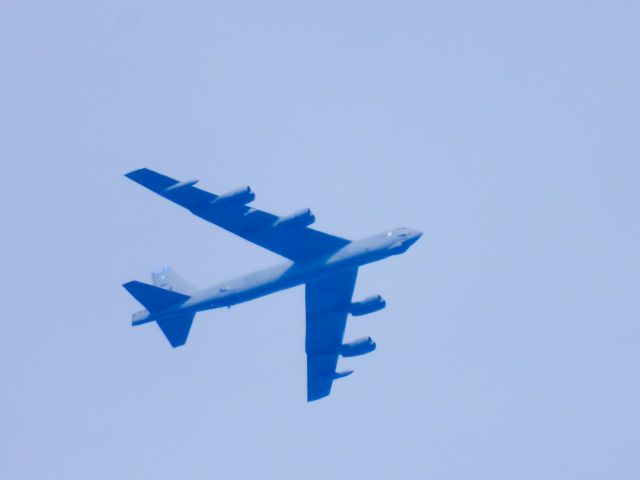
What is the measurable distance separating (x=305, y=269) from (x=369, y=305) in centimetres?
518

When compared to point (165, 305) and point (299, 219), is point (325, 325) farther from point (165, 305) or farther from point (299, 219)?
point (165, 305)

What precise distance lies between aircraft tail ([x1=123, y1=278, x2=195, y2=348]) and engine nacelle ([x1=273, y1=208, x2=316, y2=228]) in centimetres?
720

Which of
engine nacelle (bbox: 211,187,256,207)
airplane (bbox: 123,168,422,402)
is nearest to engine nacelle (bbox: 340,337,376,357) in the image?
airplane (bbox: 123,168,422,402)

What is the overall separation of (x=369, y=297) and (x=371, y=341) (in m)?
3.45

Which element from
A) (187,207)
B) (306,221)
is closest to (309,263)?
(306,221)

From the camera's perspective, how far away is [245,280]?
57000 mm

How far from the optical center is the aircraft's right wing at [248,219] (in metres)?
54.9

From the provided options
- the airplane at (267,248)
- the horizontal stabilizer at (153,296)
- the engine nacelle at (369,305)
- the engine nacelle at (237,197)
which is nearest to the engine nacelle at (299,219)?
the airplane at (267,248)

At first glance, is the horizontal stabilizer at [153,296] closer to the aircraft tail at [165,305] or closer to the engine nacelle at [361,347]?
the aircraft tail at [165,305]

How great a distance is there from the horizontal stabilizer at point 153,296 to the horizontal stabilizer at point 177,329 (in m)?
1.13

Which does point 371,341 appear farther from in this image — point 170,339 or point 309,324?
point 170,339

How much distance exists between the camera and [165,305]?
2291 inches

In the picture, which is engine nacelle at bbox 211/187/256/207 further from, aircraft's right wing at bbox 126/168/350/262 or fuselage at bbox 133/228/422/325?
fuselage at bbox 133/228/422/325

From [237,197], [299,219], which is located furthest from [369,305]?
[237,197]
